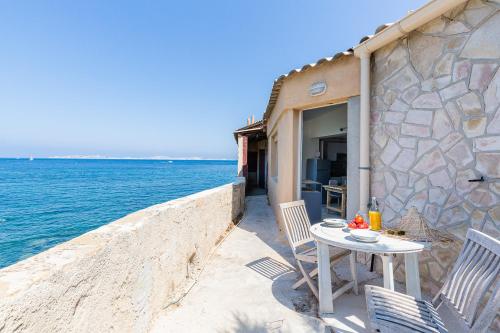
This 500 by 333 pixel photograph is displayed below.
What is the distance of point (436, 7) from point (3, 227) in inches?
866

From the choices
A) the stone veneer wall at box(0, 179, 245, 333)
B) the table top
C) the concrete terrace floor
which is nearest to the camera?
the stone veneer wall at box(0, 179, 245, 333)

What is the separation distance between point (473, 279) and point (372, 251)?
709 mm

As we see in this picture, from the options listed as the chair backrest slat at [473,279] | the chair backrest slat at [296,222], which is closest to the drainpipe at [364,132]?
the chair backrest slat at [296,222]

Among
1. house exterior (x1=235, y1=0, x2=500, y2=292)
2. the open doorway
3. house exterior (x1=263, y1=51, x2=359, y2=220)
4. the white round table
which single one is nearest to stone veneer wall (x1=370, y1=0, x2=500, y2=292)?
house exterior (x1=235, y1=0, x2=500, y2=292)

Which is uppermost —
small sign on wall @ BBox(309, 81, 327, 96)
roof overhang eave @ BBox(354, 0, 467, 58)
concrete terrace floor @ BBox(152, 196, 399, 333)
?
roof overhang eave @ BBox(354, 0, 467, 58)

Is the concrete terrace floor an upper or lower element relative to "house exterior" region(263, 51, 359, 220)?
lower

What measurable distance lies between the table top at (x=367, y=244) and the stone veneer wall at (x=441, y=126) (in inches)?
35.4

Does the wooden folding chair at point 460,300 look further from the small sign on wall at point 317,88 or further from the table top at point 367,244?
the small sign on wall at point 317,88

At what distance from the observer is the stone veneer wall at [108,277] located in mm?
1110

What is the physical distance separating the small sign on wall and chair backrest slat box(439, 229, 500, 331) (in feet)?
10.6

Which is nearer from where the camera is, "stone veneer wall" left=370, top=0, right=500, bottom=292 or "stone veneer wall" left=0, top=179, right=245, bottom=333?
"stone veneer wall" left=0, top=179, right=245, bottom=333

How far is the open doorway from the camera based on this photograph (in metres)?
6.92

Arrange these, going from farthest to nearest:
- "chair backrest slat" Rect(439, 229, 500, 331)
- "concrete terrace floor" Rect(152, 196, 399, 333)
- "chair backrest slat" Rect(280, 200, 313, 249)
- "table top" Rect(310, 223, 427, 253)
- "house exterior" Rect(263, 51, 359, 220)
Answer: "house exterior" Rect(263, 51, 359, 220) < "chair backrest slat" Rect(280, 200, 313, 249) < "concrete terrace floor" Rect(152, 196, 399, 333) < "table top" Rect(310, 223, 427, 253) < "chair backrest slat" Rect(439, 229, 500, 331)

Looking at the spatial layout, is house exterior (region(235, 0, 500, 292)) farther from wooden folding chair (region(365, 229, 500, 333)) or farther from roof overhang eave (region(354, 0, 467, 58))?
wooden folding chair (region(365, 229, 500, 333))
